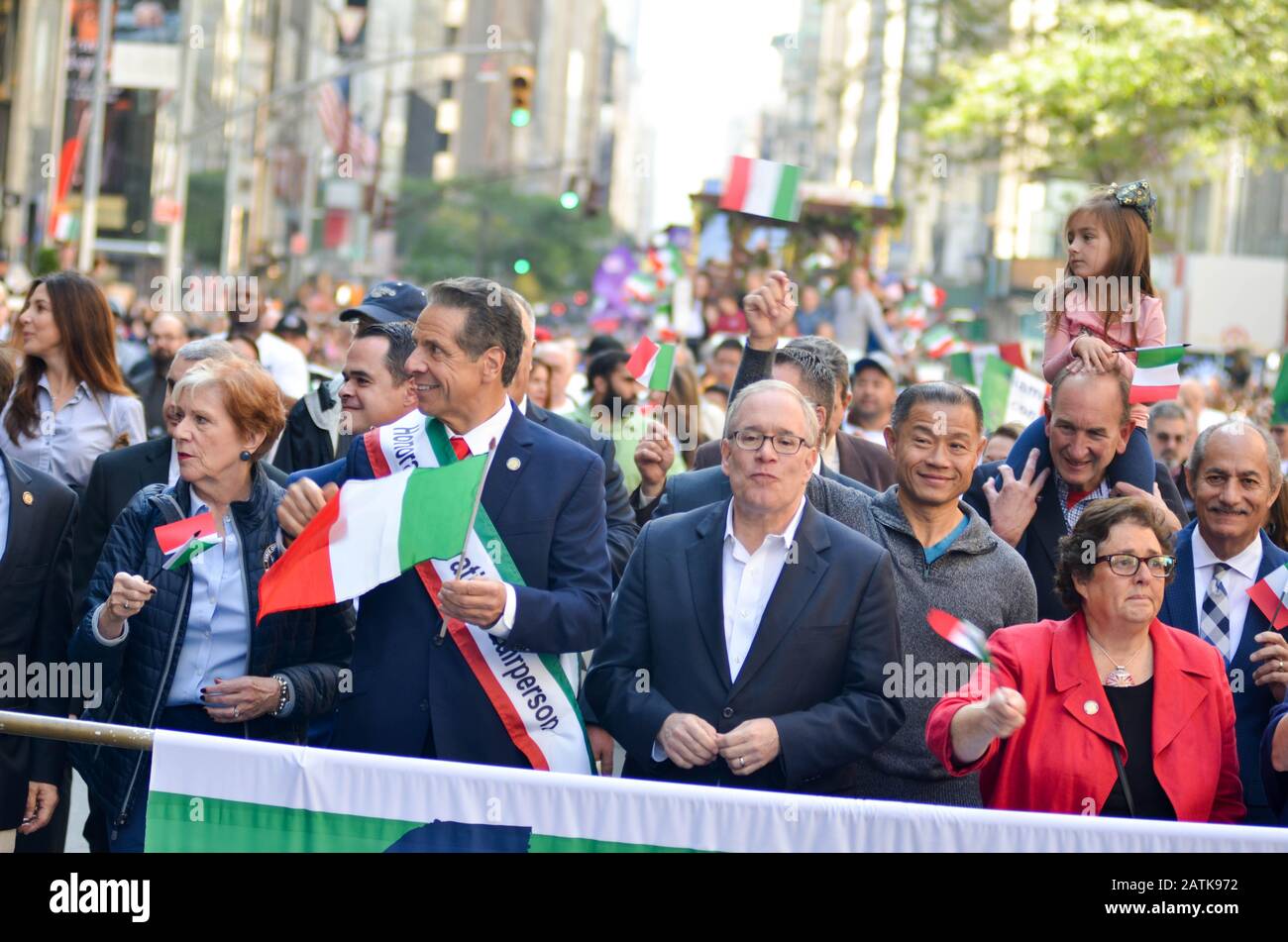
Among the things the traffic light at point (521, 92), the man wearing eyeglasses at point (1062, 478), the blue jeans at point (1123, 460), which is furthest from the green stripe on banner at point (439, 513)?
the traffic light at point (521, 92)

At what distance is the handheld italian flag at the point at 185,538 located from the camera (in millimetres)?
4875

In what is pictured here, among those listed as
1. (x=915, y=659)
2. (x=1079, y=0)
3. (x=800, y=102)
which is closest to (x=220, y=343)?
(x=915, y=659)

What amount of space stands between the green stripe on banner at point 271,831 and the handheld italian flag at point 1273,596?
7.62 feet

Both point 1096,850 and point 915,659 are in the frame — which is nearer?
point 1096,850

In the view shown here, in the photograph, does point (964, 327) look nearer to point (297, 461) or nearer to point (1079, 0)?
point (1079, 0)

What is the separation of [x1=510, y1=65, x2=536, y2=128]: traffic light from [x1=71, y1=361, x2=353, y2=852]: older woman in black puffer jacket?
21.0 m

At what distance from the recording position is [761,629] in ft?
15.6

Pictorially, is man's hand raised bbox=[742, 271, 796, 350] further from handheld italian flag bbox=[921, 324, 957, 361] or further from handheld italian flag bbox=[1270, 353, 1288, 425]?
handheld italian flag bbox=[921, 324, 957, 361]

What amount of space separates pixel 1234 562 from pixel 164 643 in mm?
3218

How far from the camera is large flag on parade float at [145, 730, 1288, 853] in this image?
385 centimetres

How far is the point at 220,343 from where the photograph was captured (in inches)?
237

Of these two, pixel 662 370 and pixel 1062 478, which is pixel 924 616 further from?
pixel 662 370

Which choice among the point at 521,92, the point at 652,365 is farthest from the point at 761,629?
the point at 521,92
